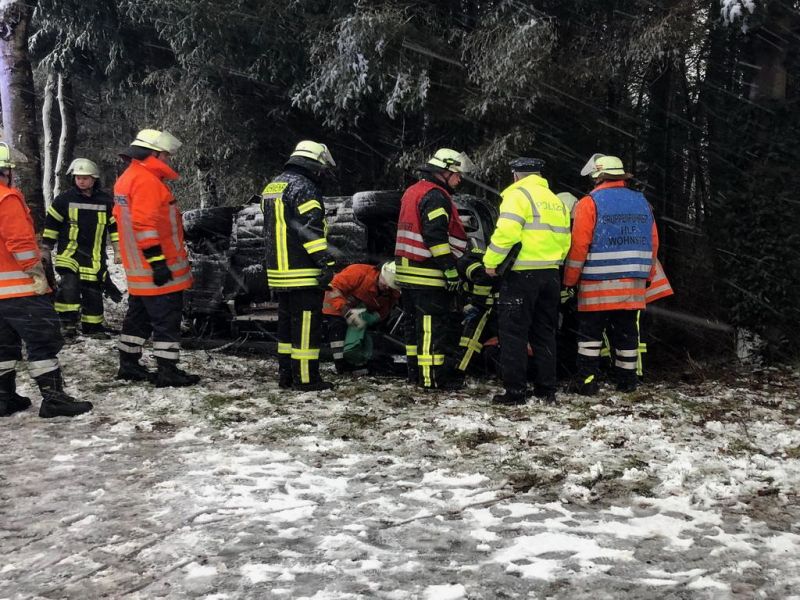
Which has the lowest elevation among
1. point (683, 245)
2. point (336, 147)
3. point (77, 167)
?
point (683, 245)

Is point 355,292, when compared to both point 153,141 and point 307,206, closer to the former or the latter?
point 307,206

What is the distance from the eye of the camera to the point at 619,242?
560 cm

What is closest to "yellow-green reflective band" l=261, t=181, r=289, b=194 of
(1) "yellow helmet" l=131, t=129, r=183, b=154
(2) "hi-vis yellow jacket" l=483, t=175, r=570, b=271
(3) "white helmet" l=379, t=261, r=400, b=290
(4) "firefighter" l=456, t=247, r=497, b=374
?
(1) "yellow helmet" l=131, t=129, r=183, b=154

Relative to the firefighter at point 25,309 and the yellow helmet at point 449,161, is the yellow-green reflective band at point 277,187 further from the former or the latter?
the firefighter at point 25,309

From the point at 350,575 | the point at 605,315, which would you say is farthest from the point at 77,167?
the point at 350,575

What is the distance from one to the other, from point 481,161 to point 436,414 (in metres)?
4.29

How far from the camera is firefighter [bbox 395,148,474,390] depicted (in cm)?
568

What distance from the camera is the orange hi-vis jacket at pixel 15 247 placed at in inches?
182

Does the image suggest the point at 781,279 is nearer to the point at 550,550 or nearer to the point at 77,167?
the point at 550,550

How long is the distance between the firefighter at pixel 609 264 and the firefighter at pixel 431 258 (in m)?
1.02

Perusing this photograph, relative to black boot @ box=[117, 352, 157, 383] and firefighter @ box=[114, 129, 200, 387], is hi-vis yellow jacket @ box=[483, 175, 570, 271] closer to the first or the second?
firefighter @ box=[114, 129, 200, 387]

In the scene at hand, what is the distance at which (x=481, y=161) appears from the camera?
27.6ft

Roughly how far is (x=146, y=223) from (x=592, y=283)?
357 cm

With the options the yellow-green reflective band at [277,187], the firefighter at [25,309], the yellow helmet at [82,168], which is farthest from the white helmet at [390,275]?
the yellow helmet at [82,168]
